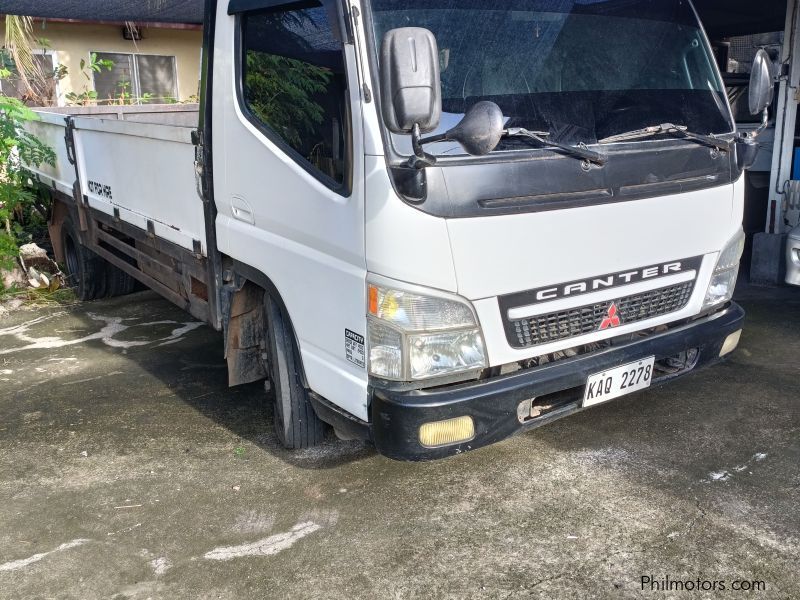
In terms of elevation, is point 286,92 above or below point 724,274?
above

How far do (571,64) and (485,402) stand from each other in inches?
56.2

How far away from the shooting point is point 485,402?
2887 mm

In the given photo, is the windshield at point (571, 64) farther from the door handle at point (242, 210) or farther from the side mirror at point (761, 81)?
the door handle at point (242, 210)

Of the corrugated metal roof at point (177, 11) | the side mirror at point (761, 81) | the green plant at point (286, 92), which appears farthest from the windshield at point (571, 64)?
the corrugated metal roof at point (177, 11)

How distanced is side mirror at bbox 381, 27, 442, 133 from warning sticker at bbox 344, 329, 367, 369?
0.84 meters

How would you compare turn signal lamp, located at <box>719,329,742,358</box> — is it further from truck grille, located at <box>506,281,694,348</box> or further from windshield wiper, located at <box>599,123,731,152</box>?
windshield wiper, located at <box>599,123,731,152</box>

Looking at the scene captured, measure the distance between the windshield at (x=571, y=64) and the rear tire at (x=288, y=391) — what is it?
127cm

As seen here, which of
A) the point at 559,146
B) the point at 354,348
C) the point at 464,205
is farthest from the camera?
the point at 354,348

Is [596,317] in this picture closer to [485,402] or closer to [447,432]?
[485,402]

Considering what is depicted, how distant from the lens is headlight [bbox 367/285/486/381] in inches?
111

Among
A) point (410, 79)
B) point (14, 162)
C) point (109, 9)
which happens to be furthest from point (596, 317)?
point (109, 9)

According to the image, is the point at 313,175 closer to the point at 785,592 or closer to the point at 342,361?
the point at 342,361

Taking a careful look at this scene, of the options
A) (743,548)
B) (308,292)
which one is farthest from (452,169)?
(743,548)

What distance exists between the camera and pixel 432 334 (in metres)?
2.84
